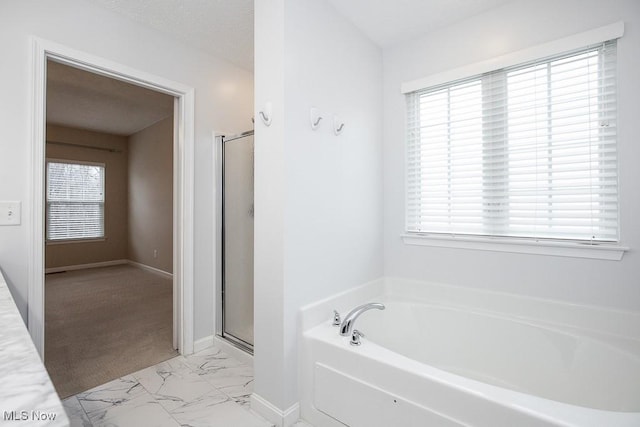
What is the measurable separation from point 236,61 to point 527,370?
3083 millimetres

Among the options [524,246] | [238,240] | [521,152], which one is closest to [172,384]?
[238,240]

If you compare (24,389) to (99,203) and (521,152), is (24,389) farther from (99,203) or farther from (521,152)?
(99,203)

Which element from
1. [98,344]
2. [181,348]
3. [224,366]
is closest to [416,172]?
[224,366]

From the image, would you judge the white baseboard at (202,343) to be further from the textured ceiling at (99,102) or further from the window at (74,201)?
the window at (74,201)

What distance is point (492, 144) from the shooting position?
207cm

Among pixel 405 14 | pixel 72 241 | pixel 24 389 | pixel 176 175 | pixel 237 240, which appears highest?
pixel 405 14

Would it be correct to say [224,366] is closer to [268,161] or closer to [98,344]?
[98,344]

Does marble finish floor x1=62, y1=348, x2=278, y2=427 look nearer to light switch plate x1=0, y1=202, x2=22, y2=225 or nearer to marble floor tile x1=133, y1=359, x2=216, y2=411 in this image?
marble floor tile x1=133, y1=359, x2=216, y2=411

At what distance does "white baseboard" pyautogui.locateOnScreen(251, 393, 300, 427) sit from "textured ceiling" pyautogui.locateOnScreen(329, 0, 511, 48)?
2.40m

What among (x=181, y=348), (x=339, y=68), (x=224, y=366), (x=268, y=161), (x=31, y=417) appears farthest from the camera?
(x=181, y=348)

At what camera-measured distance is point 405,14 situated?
2.09 m

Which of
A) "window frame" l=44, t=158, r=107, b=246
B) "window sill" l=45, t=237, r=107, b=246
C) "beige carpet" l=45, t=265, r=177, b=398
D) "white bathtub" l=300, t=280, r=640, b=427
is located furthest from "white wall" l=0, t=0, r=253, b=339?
"window sill" l=45, t=237, r=107, b=246

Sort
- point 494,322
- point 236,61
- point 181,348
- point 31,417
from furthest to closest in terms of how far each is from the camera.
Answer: point 236,61 < point 181,348 < point 494,322 < point 31,417

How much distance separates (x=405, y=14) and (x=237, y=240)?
2.02 metres
